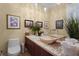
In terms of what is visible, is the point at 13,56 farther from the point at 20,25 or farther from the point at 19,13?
the point at 19,13

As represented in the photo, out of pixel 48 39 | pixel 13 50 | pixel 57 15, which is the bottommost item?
pixel 13 50

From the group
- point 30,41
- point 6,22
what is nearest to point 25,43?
point 30,41

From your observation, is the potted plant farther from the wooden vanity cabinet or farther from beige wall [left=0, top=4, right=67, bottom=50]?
the wooden vanity cabinet

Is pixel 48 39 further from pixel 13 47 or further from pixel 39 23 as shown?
pixel 13 47

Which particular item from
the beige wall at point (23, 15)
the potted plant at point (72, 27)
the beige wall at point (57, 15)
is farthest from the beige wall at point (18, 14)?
the potted plant at point (72, 27)

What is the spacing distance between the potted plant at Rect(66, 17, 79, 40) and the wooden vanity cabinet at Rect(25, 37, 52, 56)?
0.43 m

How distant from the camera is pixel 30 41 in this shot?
6.27ft

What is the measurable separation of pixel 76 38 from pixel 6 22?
3.30ft

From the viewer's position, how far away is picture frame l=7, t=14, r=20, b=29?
1903 millimetres

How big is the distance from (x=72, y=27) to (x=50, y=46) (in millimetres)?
403

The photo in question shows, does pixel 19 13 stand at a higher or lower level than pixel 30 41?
higher

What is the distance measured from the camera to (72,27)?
1.83 meters

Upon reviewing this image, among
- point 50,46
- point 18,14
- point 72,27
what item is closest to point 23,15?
point 18,14

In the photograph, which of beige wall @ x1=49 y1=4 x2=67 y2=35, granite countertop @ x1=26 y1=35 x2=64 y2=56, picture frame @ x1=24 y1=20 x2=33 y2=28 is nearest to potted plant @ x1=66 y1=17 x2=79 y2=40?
beige wall @ x1=49 y1=4 x2=67 y2=35
